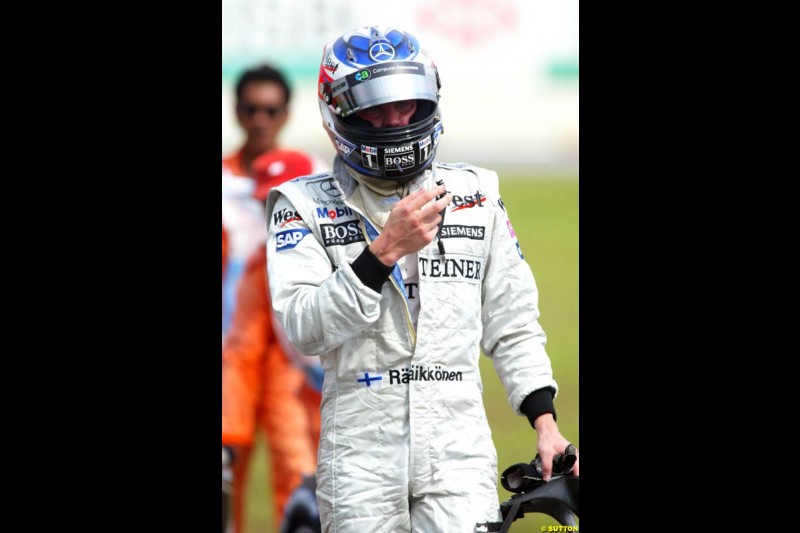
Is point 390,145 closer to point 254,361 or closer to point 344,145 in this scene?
point 344,145

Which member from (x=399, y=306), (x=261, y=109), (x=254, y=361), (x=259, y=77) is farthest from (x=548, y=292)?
(x=399, y=306)

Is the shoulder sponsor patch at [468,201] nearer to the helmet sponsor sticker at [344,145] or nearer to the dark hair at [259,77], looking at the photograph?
the helmet sponsor sticker at [344,145]

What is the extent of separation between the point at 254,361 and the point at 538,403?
2614mm

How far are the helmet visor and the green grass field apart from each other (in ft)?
8.71

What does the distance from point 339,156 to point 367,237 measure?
334 mm

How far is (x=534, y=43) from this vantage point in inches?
234

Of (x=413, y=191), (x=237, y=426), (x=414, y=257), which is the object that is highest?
(x=413, y=191)

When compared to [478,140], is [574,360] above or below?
below

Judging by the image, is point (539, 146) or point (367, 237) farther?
point (539, 146)

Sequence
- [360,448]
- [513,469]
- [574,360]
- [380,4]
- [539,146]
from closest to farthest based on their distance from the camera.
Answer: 1. [360,448]
2. [513,469]
3. [380,4]
4. [539,146]
5. [574,360]

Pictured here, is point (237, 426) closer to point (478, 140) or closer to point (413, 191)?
point (478, 140)

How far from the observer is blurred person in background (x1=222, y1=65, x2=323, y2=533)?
5.72 metres

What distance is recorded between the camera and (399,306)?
3.39 metres

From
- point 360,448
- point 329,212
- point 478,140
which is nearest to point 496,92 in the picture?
point 478,140
